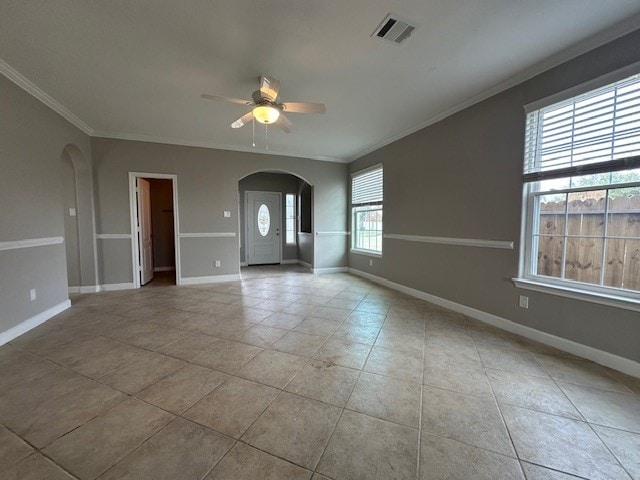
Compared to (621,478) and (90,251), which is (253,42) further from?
(90,251)

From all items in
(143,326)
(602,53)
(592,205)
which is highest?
(602,53)

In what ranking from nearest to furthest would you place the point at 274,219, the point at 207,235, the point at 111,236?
the point at 111,236 < the point at 207,235 < the point at 274,219

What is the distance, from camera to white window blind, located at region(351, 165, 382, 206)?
516 cm

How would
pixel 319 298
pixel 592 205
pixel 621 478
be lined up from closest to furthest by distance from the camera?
pixel 621 478 < pixel 592 205 < pixel 319 298

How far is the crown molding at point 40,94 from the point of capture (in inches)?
100

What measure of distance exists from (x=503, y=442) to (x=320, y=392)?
1.07 m

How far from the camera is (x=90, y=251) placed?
438 centimetres

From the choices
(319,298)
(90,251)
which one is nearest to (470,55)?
(319,298)

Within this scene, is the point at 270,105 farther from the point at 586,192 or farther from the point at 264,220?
the point at 264,220

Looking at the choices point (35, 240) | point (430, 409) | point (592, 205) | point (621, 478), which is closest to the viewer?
point (621, 478)

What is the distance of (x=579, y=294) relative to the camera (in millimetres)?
2303

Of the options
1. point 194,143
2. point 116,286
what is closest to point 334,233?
point 194,143

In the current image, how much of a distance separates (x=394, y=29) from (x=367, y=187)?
356 cm

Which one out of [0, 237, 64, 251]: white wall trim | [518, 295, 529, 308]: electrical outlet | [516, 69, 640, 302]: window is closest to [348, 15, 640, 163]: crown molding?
[516, 69, 640, 302]: window
